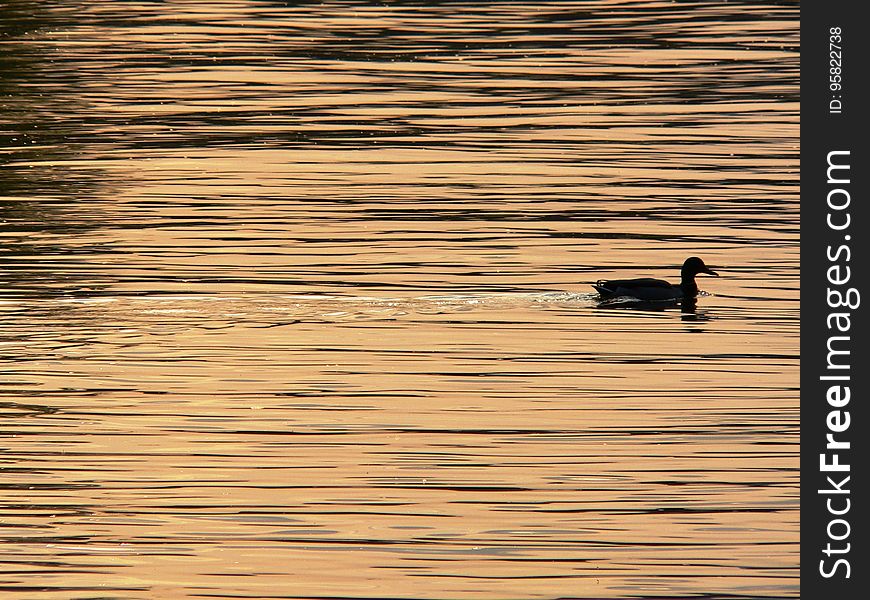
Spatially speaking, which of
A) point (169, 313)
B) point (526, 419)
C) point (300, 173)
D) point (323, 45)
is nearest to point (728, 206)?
point (300, 173)

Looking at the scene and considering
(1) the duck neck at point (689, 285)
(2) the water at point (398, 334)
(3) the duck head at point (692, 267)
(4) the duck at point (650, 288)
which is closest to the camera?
(2) the water at point (398, 334)

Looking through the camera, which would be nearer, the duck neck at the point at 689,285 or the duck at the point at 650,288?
the duck at the point at 650,288

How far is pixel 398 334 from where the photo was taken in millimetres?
17562

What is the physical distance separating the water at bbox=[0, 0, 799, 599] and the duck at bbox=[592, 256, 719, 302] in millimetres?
226

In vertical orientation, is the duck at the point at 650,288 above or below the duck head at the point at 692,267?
below

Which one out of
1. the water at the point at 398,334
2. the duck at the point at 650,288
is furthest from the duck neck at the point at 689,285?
the water at the point at 398,334

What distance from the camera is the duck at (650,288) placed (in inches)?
731

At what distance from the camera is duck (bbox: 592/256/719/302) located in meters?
18.6

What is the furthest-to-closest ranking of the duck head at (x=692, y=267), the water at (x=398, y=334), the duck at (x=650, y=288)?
the duck head at (x=692, y=267) → the duck at (x=650, y=288) → the water at (x=398, y=334)

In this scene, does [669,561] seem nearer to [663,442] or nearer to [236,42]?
[663,442]

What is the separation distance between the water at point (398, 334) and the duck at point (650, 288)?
0.74 feet

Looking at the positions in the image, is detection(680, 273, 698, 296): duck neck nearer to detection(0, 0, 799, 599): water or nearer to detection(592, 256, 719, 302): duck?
detection(592, 256, 719, 302): duck

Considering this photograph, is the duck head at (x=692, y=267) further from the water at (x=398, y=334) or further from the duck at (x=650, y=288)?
the water at (x=398, y=334)
